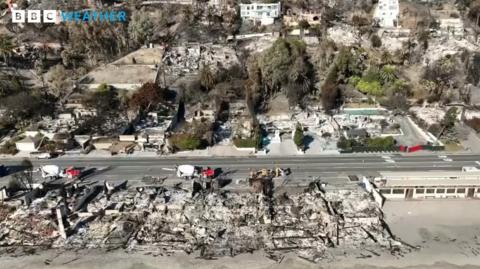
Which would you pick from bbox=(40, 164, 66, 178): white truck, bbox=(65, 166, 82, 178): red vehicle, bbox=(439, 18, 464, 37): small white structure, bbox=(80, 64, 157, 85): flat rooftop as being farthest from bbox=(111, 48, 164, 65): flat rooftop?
bbox=(439, 18, 464, 37): small white structure

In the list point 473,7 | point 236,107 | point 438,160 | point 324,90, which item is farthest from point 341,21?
point 438,160

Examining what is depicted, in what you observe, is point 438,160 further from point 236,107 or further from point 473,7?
point 473,7

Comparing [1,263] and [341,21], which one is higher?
[341,21]

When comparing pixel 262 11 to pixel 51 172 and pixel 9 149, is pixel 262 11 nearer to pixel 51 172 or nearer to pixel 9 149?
pixel 9 149

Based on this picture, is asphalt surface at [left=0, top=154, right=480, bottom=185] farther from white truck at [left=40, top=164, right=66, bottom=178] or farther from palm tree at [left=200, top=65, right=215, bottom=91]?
palm tree at [left=200, top=65, right=215, bottom=91]

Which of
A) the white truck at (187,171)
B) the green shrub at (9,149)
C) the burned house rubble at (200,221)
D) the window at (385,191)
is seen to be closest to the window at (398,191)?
the window at (385,191)
